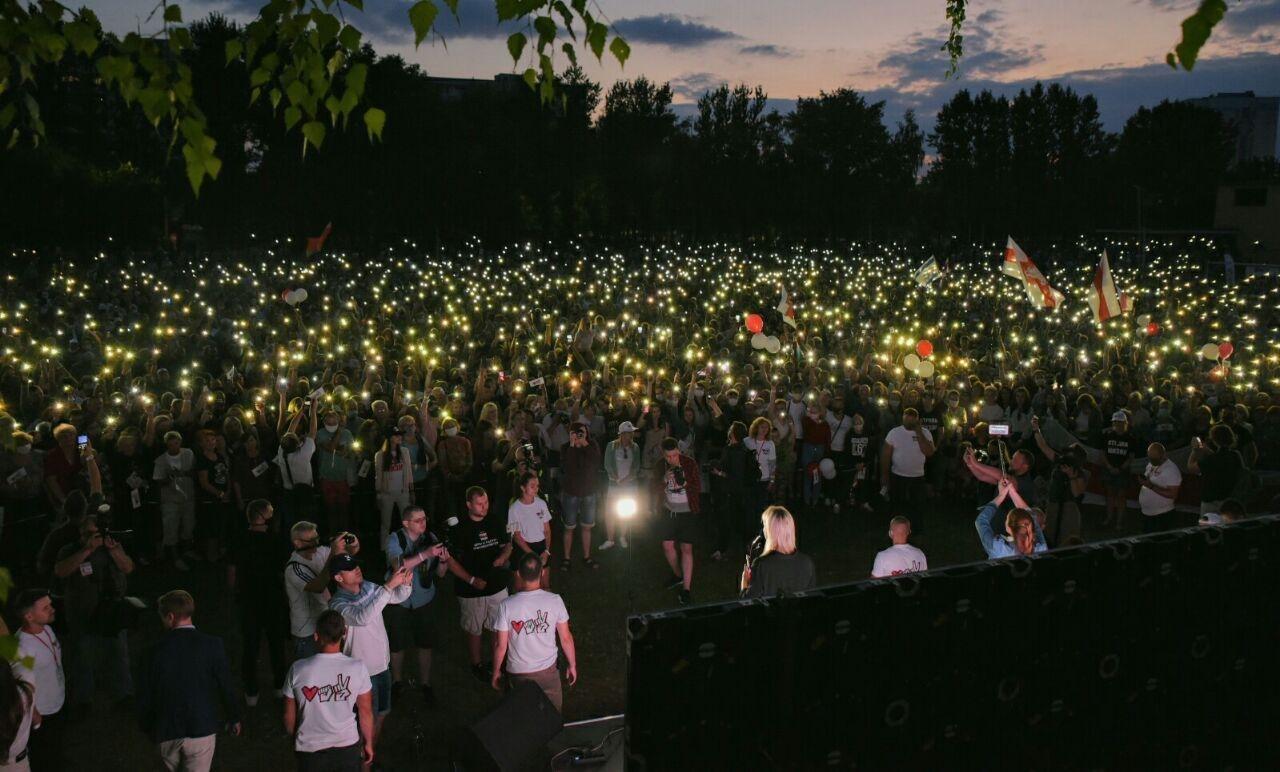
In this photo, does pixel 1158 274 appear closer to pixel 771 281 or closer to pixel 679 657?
pixel 771 281

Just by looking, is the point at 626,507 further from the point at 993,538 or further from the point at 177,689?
the point at 177,689

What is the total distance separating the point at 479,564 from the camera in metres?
6.70

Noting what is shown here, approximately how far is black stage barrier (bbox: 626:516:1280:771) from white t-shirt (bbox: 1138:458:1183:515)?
5.92 meters

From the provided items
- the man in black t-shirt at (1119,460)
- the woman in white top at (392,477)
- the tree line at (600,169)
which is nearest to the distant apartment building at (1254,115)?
the tree line at (600,169)

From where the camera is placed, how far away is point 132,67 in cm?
300

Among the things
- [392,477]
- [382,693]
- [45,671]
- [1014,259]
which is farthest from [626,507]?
[1014,259]

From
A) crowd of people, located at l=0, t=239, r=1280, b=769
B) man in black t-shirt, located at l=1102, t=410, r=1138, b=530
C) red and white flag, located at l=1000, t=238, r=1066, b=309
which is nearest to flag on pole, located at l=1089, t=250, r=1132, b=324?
red and white flag, located at l=1000, t=238, r=1066, b=309

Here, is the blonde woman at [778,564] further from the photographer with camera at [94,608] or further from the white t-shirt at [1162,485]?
the white t-shirt at [1162,485]

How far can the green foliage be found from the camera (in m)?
2.42

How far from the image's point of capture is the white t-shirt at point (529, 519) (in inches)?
287

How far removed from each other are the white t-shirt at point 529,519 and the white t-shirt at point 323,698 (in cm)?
264

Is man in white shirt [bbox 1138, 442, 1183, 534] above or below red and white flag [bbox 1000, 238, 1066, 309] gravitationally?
below

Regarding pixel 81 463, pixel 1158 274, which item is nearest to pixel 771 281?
pixel 1158 274

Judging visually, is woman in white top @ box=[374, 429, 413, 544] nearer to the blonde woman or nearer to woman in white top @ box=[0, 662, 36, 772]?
the blonde woman
